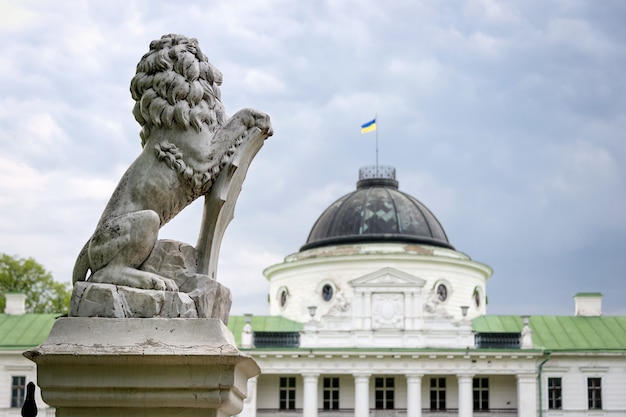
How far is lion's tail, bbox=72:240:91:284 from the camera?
586cm

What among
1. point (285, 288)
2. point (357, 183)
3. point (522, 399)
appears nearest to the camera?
point (522, 399)

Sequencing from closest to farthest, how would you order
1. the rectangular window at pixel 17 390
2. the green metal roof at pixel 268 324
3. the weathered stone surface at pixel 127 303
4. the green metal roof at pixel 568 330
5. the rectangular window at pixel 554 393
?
1. the weathered stone surface at pixel 127 303
2. the rectangular window at pixel 554 393
3. the rectangular window at pixel 17 390
4. the green metal roof at pixel 568 330
5. the green metal roof at pixel 268 324

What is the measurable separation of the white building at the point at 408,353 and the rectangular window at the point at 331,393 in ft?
0.19

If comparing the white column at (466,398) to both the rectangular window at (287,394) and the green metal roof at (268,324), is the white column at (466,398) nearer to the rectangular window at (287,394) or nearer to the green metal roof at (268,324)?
the rectangular window at (287,394)

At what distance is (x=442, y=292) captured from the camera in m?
64.0

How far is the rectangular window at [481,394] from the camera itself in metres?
59.6

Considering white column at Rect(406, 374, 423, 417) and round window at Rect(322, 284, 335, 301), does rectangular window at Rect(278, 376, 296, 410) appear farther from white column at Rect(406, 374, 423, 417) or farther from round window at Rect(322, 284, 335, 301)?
white column at Rect(406, 374, 423, 417)

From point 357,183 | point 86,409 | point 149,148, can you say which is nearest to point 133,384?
point 86,409

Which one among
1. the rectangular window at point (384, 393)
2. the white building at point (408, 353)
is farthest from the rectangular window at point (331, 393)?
the rectangular window at point (384, 393)

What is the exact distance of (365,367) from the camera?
57844mm

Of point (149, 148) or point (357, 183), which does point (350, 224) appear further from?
point (149, 148)

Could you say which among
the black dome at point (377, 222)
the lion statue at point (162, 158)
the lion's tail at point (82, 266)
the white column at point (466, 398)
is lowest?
the white column at point (466, 398)

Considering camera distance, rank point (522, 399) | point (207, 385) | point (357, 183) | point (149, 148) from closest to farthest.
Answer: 1. point (207, 385)
2. point (149, 148)
3. point (522, 399)
4. point (357, 183)

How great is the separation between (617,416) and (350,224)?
19735 millimetres
